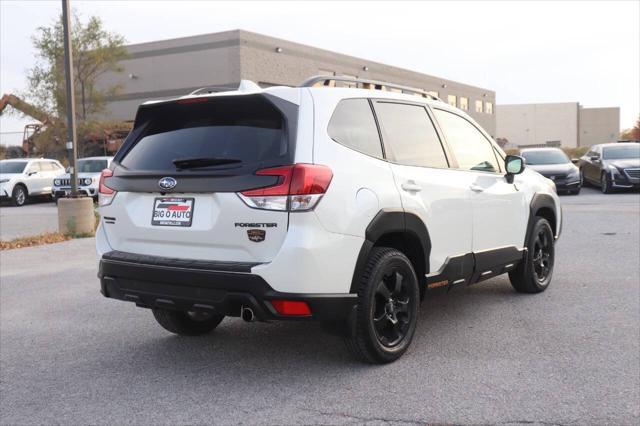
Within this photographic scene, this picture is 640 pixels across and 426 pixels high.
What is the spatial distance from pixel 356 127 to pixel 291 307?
53.3 inches

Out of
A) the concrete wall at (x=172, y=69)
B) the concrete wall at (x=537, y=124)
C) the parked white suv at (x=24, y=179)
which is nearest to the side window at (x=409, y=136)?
the parked white suv at (x=24, y=179)

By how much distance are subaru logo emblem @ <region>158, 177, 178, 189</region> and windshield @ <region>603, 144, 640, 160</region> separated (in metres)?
20.2

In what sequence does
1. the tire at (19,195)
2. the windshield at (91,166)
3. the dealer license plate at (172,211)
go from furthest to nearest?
1. the windshield at (91,166)
2. the tire at (19,195)
3. the dealer license plate at (172,211)

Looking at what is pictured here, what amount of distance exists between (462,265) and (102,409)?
2875 millimetres

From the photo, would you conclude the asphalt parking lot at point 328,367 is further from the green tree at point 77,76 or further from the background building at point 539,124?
the background building at point 539,124

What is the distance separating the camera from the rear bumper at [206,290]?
3.84 m

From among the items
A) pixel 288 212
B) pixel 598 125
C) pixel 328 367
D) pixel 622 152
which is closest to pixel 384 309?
pixel 328 367

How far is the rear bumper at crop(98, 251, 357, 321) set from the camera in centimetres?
384

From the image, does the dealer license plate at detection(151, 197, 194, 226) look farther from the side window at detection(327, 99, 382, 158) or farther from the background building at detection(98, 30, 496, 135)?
the background building at detection(98, 30, 496, 135)

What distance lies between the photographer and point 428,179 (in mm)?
4871

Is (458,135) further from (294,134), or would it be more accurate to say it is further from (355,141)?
(294,134)

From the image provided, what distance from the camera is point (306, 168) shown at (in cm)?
384

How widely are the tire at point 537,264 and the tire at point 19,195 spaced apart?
21.4 metres

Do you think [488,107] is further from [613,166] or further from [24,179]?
[24,179]
